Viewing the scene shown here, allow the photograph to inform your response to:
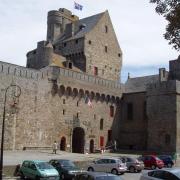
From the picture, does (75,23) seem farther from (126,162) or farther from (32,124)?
(126,162)

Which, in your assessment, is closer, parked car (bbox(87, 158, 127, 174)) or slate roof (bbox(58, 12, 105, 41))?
parked car (bbox(87, 158, 127, 174))

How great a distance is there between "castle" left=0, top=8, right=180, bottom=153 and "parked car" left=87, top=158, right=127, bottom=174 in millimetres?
11492

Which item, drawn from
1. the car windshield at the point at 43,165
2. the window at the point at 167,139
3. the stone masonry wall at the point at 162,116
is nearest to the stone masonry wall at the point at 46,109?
the stone masonry wall at the point at 162,116

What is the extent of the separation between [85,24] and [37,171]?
3952 cm

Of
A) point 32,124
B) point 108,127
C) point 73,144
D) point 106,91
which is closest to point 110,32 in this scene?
point 106,91

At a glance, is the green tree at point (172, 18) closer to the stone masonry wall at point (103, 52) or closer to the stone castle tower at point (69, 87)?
the stone castle tower at point (69, 87)

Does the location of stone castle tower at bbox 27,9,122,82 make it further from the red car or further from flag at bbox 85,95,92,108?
the red car

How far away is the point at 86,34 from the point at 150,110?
14.4 m

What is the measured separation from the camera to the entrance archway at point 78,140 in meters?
51.7

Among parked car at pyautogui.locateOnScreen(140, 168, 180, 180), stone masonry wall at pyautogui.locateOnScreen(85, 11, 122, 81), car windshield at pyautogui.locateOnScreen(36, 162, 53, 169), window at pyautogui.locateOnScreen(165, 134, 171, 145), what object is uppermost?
stone masonry wall at pyautogui.locateOnScreen(85, 11, 122, 81)

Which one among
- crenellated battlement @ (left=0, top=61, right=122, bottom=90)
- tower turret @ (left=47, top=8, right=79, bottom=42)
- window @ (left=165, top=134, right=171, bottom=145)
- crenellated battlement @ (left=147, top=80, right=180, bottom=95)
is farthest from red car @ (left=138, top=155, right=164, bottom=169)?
tower turret @ (left=47, top=8, right=79, bottom=42)

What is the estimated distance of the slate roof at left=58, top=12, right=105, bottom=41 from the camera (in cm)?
5946

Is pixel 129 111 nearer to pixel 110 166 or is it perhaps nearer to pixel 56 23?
pixel 56 23

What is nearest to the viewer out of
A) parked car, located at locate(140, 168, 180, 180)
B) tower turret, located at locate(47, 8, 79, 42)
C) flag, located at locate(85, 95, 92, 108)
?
parked car, located at locate(140, 168, 180, 180)
